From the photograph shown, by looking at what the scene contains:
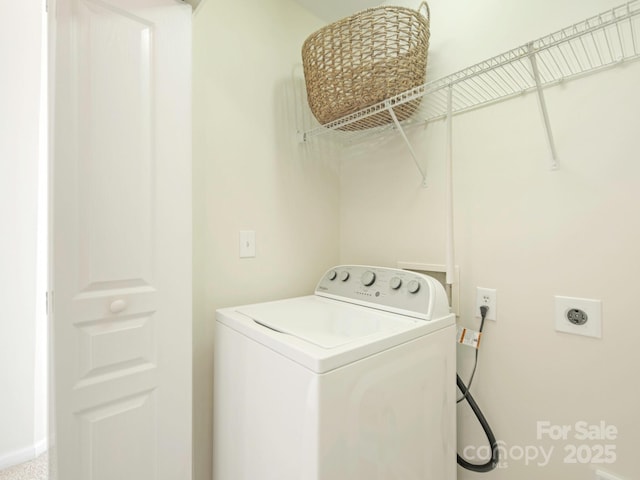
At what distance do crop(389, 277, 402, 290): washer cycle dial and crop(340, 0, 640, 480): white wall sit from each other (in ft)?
0.87

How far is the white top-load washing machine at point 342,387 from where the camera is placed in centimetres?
72

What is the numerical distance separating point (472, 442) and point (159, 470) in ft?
3.62

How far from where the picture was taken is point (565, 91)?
3.23ft

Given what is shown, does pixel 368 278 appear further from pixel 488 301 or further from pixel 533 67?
pixel 533 67

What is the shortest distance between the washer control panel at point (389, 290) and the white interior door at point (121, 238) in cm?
62

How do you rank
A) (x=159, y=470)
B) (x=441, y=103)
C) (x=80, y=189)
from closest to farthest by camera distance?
(x=80, y=189)
(x=159, y=470)
(x=441, y=103)

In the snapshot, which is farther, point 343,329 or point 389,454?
point 343,329

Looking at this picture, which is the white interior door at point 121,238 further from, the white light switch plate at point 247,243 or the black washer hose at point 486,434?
the black washer hose at point 486,434

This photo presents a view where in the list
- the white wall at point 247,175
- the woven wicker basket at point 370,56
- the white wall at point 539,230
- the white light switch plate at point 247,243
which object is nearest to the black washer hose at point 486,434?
the white wall at point 539,230

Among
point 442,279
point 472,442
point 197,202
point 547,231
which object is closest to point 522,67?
point 547,231

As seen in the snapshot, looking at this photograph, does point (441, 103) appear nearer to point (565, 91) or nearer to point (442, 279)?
point (565, 91)

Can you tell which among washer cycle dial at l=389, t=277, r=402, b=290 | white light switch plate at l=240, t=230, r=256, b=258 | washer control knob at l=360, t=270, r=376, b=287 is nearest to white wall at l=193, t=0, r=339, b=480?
white light switch plate at l=240, t=230, r=256, b=258

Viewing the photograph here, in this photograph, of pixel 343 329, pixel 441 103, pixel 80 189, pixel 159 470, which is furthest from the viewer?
pixel 441 103

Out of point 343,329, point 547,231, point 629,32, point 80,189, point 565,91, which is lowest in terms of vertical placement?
point 343,329
